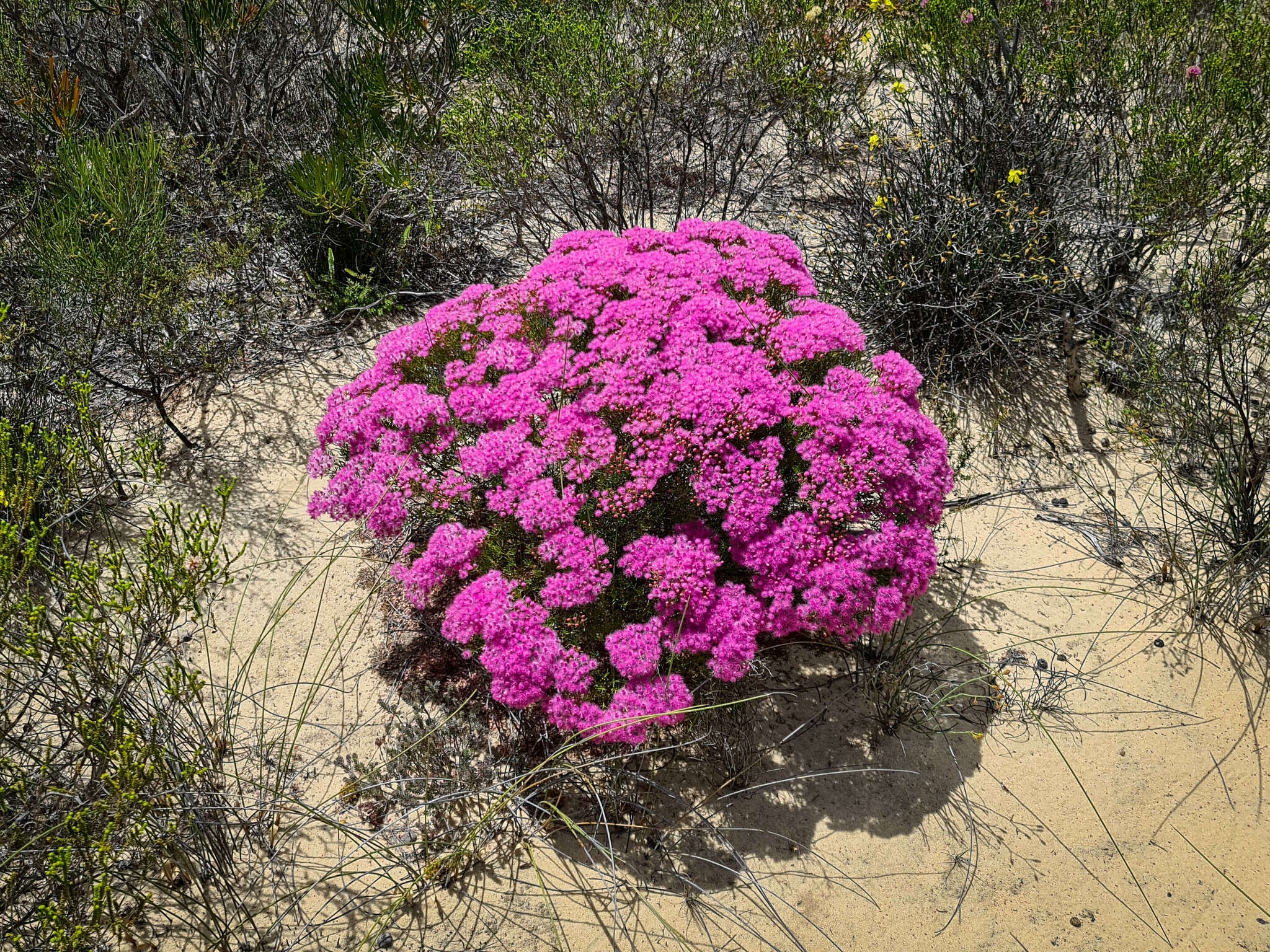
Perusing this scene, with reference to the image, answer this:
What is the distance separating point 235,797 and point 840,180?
649cm

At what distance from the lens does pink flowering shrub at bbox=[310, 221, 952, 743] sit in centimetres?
294

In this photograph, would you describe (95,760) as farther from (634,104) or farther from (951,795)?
(634,104)

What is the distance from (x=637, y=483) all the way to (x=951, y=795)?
1.94 m

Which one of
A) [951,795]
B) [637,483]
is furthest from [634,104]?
[951,795]

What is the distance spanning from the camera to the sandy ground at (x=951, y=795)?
2939mm

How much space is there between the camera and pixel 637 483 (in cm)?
300

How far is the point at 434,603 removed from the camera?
399 cm

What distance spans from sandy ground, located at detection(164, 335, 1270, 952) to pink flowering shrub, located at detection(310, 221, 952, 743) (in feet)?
2.20

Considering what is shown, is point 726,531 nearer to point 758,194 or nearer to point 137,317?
point 137,317

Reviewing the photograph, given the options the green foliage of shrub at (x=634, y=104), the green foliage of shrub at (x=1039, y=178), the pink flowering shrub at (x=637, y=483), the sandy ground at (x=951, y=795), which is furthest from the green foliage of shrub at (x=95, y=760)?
Result: the green foliage of shrub at (x=1039, y=178)

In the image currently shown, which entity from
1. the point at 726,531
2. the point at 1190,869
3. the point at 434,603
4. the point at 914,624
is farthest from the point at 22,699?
the point at 1190,869

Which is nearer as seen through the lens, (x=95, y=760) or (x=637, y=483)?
(x=95, y=760)

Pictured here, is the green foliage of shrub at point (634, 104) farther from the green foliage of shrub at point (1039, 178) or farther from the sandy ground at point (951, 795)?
the sandy ground at point (951, 795)

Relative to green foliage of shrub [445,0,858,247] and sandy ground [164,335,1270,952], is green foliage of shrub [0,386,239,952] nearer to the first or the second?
sandy ground [164,335,1270,952]
